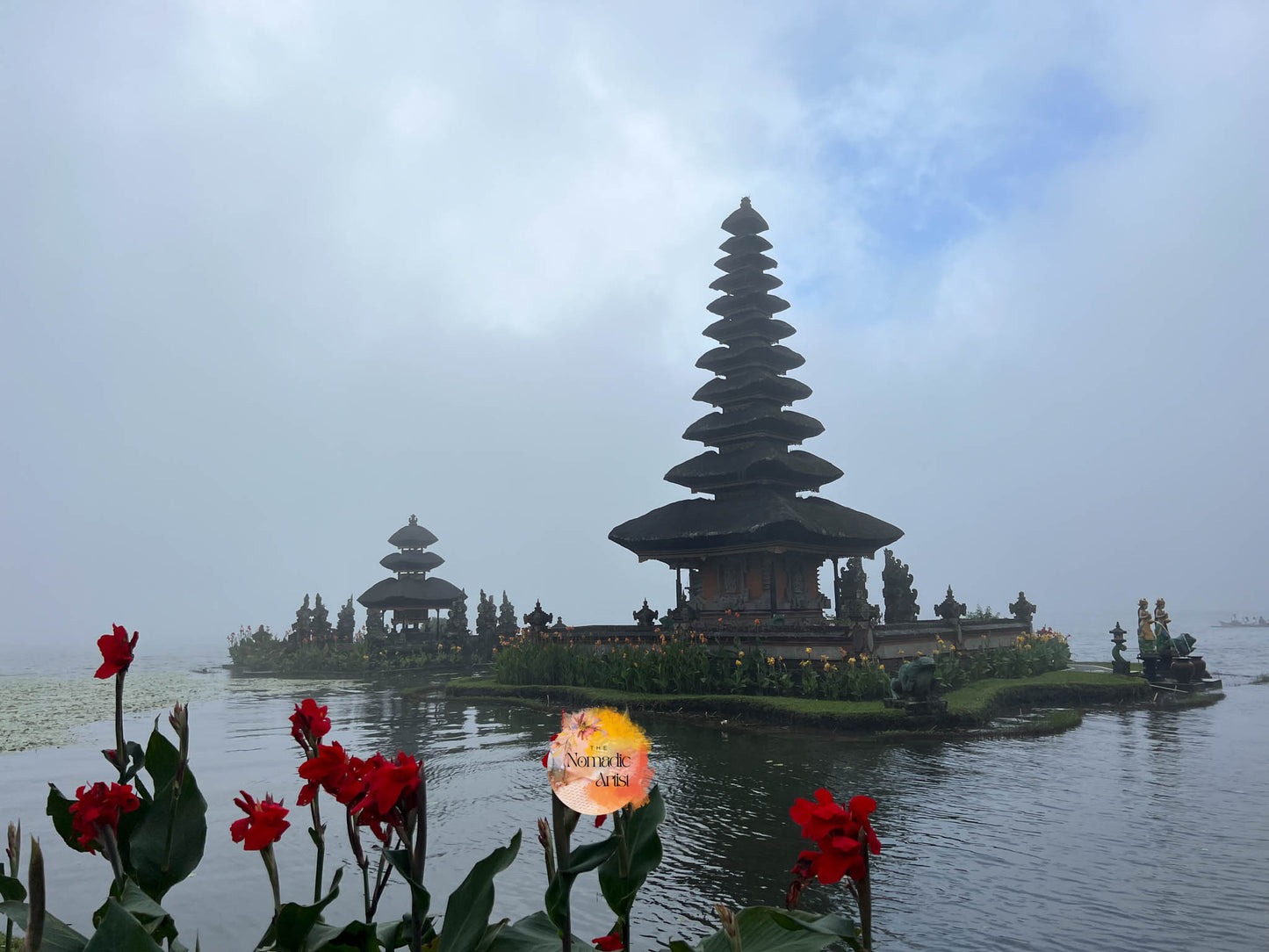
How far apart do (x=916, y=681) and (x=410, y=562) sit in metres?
26.2

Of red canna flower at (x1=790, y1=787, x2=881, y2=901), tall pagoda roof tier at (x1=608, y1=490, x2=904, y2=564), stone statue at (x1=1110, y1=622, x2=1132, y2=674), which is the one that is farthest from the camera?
tall pagoda roof tier at (x1=608, y1=490, x2=904, y2=564)

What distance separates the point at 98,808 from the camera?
6.84 ft

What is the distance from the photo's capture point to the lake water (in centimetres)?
508

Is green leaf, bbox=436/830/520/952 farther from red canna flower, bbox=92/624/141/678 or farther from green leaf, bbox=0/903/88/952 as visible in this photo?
red canna flower, bbox=92/624/141/678

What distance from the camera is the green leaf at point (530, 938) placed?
1.95 metres

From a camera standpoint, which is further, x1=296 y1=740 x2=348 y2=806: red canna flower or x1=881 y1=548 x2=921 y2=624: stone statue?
x1=881 y1=548 x2=921 y2=624: stone statue

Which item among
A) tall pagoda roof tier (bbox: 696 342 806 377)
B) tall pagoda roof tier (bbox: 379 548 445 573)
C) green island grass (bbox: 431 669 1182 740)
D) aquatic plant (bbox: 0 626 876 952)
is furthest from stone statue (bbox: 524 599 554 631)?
aquatic plant (bbox: 0 626 876 952)

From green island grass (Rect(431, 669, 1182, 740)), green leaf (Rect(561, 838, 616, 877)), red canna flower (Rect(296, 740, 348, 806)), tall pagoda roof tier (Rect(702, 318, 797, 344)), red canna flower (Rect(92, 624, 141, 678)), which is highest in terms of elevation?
tall pagoda roof tier (Rect(702, 318, 797, 344))

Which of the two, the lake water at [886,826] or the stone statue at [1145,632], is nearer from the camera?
the lake water at [886,826]

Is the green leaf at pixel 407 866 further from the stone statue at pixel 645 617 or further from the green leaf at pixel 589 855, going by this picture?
the stone statue at pixel 645 617

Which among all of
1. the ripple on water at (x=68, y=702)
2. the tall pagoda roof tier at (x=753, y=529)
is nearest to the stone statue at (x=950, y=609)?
the tall pagoda roof tier at (x=753, y=529)

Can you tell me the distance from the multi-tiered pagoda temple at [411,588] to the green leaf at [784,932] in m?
33.2

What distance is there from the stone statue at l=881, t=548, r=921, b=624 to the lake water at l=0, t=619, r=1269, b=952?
28.3 ft

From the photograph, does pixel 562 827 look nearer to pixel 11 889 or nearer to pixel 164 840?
pixel 164 840
